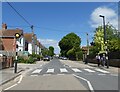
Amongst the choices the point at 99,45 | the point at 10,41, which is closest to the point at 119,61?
the point at 99,45

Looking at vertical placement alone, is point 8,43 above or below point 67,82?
above

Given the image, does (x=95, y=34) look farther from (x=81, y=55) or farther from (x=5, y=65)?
(x=5, y=65)

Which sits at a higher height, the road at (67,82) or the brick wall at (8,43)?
the brick wall at (8,43)

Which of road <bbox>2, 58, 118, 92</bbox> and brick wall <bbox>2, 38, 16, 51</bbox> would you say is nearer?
road <bbox>2, 58, 118, 92</bbox>

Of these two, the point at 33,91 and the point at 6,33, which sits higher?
the point at 6,33

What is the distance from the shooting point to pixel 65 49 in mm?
127938

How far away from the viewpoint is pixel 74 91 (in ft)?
42.5

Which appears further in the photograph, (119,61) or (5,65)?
(119,61)

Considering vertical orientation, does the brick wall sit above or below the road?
above

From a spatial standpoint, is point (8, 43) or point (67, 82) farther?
point (8, 43)

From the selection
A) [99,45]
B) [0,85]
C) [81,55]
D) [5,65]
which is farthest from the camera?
[81,55]

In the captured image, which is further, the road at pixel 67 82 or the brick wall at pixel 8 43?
the brick wall at pixel 8 43

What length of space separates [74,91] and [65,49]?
114989 mm

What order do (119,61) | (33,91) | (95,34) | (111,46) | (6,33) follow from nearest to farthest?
1. (33,91)
2. (119,61)
3. (111,46)
4. (95,34)
5. (6,33)
